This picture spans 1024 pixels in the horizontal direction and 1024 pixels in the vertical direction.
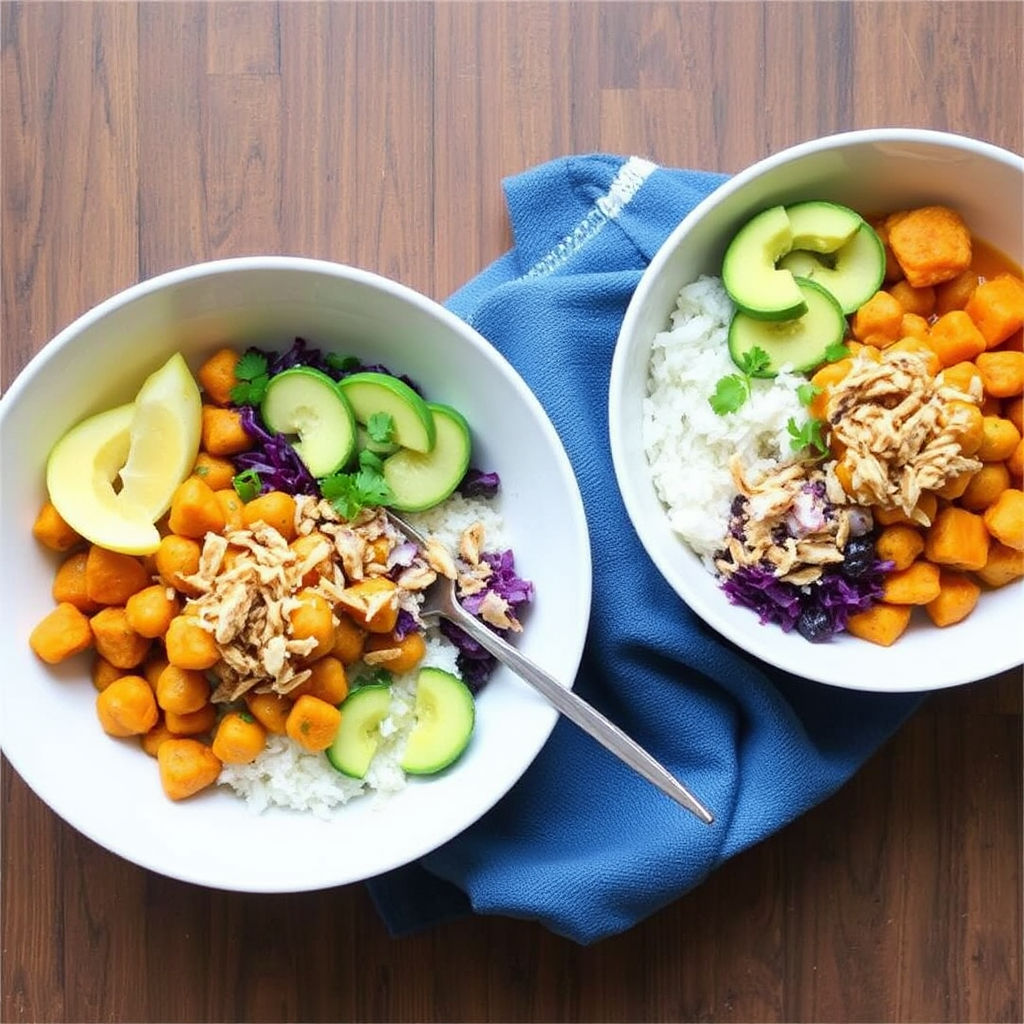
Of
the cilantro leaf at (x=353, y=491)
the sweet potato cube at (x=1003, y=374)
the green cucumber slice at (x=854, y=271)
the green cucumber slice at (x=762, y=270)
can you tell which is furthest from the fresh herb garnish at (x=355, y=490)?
the sweet potato cube at (x=1003, y=374)

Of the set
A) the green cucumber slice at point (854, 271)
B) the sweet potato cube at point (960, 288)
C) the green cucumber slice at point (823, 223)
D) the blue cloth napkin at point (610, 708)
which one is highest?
the green cucumber slice at point (823, 223)

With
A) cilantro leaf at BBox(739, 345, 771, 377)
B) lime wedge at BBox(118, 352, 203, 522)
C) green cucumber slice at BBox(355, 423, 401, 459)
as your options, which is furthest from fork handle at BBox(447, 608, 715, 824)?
cilantro leaf at BBox(739, 345, 771, 377)

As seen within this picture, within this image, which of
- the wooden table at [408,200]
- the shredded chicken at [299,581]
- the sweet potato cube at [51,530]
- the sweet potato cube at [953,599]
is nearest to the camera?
the shredded chicken at [299,581]

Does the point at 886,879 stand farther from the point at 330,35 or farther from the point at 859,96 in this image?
the point at 330,35

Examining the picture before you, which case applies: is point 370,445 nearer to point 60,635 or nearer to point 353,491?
point 353,491

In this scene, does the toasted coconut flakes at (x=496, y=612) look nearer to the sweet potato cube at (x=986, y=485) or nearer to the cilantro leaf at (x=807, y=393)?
the cilantro leaf at (x=807, y=393)

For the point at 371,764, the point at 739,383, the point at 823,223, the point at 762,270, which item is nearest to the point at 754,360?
the point at 739,383

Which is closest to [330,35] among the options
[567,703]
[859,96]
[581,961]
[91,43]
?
[91,43]
